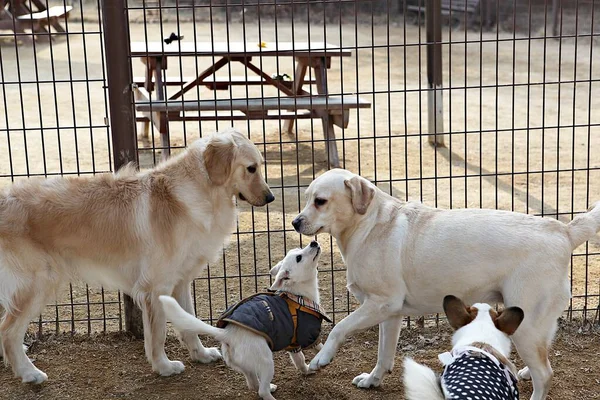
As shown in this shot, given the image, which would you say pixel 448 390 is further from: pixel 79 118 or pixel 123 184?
pixel 79 118

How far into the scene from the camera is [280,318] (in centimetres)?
388

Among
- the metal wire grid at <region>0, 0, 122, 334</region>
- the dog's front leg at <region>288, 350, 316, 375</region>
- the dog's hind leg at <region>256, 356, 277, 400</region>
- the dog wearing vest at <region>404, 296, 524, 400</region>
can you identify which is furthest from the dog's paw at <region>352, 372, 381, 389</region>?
the metal wire grid at <region>0, 0, 122, 334</region>

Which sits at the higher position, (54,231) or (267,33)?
→ (267,33)

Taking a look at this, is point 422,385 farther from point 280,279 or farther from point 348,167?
point 348,167

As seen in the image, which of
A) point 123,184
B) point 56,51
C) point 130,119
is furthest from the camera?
point 56,51

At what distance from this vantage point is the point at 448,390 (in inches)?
→ 115

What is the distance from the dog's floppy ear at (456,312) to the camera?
10.9ft

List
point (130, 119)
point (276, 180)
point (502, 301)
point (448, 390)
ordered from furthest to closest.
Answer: point (276, 180) → point (130, 119) → point (502, 301) → point (448, 390)

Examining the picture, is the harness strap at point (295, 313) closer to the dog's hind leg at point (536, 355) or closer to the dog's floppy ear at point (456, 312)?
the dog's floppy ear at point (456, 312)

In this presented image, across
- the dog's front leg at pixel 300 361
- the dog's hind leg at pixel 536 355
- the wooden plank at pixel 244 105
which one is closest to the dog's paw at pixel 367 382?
the dog's front leg at pixel 300 361

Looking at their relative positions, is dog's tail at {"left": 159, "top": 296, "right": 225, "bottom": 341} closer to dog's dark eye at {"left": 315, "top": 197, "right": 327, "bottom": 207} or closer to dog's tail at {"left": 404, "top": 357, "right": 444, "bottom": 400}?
dog's dark eye at {"left": 315, "top": 197, "right": 327, "bottom": 207}

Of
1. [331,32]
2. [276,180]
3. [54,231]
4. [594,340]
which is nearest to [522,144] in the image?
[276,180]

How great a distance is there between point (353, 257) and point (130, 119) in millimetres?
1580

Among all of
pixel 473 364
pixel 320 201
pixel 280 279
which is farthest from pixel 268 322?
pixel 473 364
